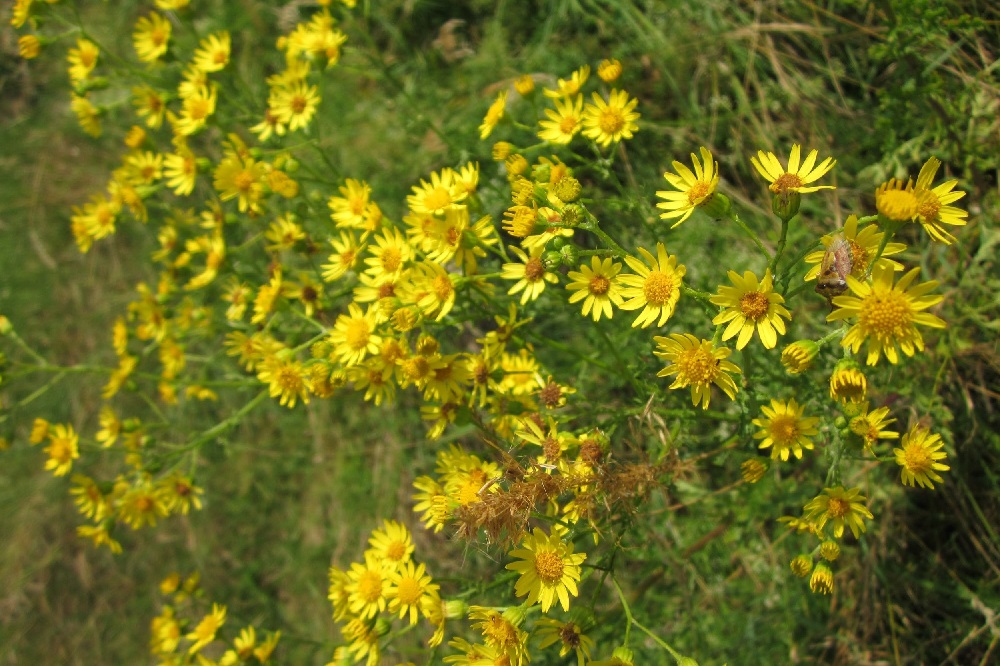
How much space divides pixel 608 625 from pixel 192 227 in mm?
3476

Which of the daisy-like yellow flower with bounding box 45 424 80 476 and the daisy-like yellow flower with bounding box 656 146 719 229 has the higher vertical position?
the daisy-like yellow flower with bounding box 656 146 719 229

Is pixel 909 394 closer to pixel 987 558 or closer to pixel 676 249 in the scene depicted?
pixel 987 558

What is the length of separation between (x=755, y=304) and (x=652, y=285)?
0.32 metres

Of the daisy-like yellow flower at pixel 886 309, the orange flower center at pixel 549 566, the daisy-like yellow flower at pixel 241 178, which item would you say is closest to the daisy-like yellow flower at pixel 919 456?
the daisy-like yellow flower at pixel 886 309

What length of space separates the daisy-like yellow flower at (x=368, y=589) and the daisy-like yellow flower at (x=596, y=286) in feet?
4.26

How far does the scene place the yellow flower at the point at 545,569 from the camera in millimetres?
2316

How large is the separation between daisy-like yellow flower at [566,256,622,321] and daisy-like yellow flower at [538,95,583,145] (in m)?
0.68

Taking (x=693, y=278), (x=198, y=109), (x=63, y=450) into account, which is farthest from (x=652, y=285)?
(x=63, y=450)

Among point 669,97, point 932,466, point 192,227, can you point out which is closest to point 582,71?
point 669,97

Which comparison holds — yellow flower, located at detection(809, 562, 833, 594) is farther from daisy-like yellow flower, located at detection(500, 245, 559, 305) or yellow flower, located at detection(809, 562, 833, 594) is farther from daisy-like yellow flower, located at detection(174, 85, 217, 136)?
daisy-like yellow flower, located at detection(174, 85, 217, 136)

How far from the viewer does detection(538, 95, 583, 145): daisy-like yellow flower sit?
284 cm

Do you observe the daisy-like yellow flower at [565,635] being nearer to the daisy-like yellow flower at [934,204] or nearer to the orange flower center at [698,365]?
the orange flower center at [698,365]

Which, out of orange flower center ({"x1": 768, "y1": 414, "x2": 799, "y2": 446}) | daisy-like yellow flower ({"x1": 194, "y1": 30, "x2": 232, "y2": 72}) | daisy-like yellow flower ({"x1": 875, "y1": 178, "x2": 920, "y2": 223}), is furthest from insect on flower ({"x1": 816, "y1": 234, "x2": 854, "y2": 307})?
daisy-like yellow flower ({"x1": 194, "y1": 30, "x2": 232, "y2": 72})

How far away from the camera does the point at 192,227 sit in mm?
4648
